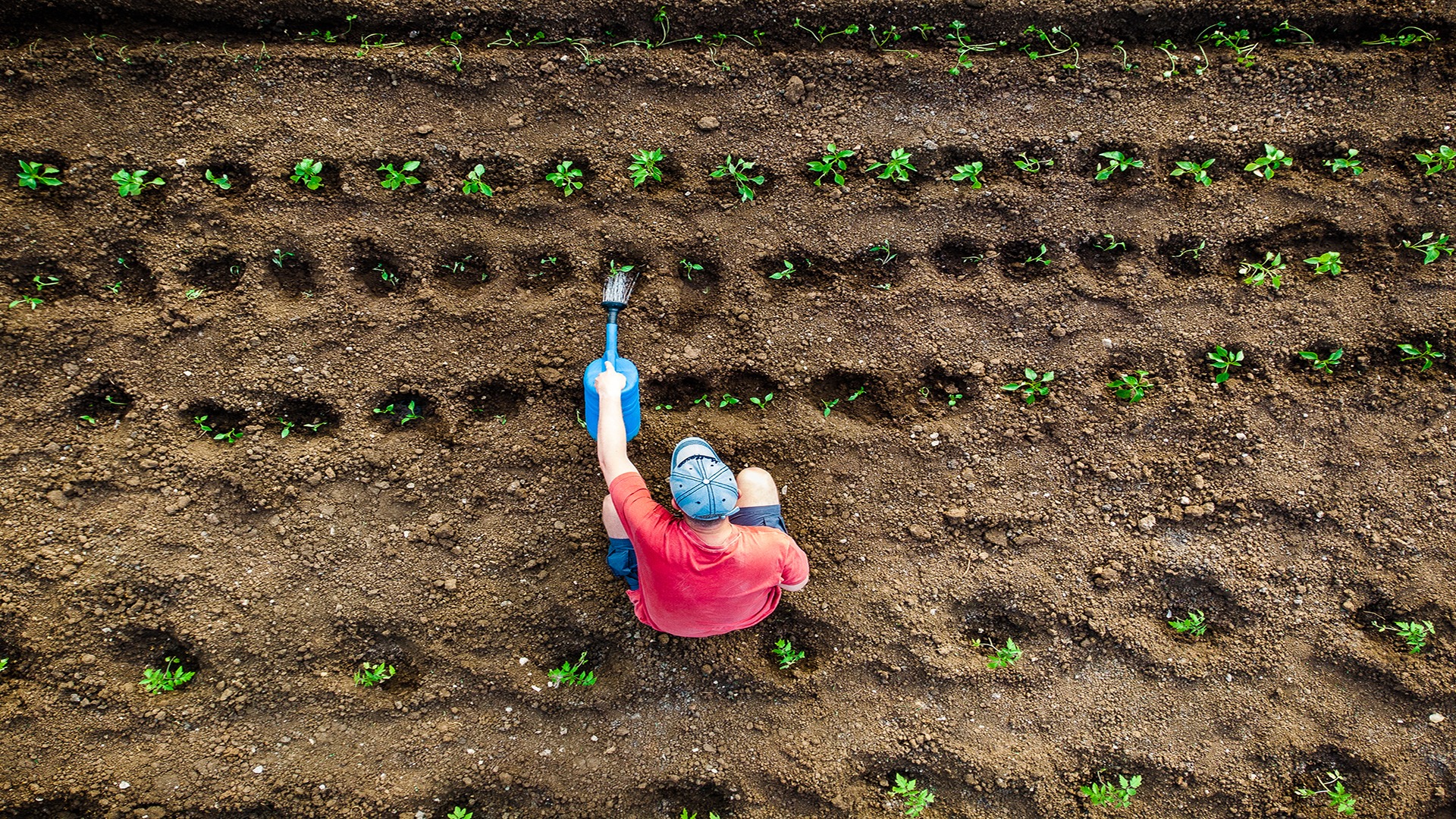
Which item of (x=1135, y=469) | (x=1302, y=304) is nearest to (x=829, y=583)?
(x=1135, y=469)

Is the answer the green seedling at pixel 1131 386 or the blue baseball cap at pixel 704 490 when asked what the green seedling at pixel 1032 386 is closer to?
the green seedling at pixel 1131 386

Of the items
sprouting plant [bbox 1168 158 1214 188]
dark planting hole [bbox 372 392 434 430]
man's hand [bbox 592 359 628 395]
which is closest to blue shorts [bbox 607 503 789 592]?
man's hand [bbox 592 359 628 395]

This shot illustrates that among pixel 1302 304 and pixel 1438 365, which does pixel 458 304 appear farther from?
pixel 1438 365

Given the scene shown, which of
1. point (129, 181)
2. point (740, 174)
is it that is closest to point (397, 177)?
point (129, 181)

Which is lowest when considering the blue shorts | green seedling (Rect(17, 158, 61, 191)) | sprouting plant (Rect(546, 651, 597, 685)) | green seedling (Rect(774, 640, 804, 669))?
sprouting plant (Rect(546, 651, 597, 685))

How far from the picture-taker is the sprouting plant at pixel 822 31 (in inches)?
111

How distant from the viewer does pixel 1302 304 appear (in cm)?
280

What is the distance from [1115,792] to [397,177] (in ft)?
12.7

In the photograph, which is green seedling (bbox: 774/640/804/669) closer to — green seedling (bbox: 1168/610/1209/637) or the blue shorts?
the blue shorts

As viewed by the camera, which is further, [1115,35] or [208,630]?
[1115,35]

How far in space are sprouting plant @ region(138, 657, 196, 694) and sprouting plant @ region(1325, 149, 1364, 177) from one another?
516 centimetres

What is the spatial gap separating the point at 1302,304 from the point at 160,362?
4.75 metres

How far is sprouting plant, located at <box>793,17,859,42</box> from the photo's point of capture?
283 centimetres

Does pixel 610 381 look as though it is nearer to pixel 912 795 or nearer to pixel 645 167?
pixel 645 167
